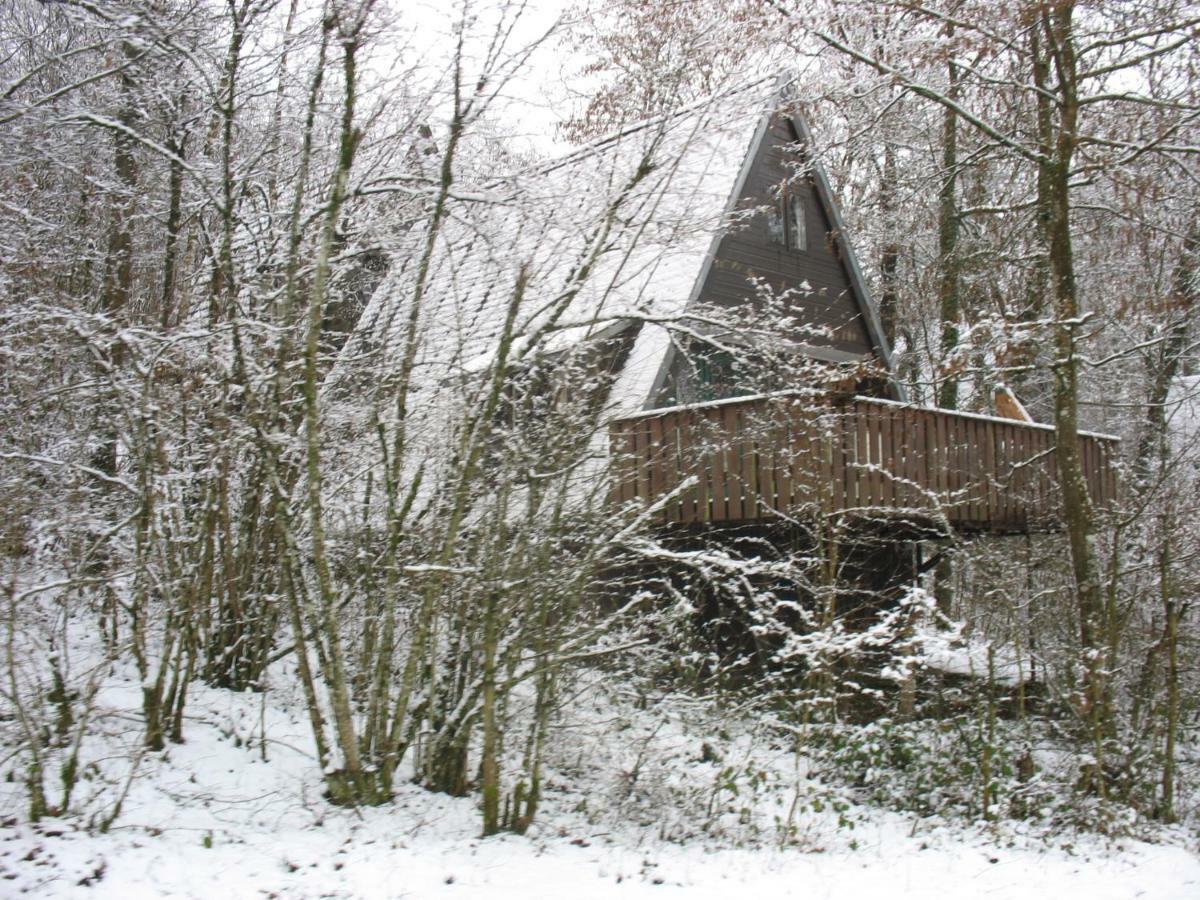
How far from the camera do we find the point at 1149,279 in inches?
630

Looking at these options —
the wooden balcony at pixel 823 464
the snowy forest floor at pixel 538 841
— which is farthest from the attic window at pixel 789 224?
the snowy forest floor at pixel 538 841

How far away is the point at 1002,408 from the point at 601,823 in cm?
942

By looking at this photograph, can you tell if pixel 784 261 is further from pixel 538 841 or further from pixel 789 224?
pixel 538 841

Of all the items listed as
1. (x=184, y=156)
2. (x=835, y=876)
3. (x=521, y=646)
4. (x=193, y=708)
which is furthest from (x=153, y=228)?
(x=835, y=876)

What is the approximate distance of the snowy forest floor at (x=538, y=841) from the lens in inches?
213

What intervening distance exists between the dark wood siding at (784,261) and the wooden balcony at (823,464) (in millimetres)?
2790

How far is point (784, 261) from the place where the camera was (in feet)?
46.0

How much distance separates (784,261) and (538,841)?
380 inches

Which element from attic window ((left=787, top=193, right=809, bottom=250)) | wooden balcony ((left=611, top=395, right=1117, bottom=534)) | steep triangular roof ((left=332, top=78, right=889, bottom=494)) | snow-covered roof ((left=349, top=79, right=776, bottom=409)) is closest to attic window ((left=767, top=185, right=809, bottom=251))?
attic window ((left=787, top=193, right=809, bottom=250))

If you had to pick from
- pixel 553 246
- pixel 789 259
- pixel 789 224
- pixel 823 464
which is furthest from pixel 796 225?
pixel 553 246

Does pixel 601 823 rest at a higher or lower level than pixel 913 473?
lower

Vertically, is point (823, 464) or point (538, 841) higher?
point (823, 464)

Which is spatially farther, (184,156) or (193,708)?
(184,156)

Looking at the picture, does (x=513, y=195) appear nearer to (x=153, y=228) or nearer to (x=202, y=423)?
(x=202, y=423)
